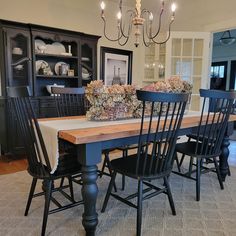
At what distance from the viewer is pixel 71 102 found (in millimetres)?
2709

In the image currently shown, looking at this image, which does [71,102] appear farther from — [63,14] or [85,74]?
[63,14]

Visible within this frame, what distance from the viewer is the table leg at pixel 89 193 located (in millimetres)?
1558

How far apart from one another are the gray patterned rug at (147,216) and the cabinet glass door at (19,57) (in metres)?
1.71

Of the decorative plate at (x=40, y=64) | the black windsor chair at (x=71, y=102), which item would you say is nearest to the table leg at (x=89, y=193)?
the black windsor chair at (x=71, y=102)

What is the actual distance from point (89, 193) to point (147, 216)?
0.68 m

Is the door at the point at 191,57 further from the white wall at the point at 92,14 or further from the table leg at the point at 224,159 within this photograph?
the table leg at the point at 224,159

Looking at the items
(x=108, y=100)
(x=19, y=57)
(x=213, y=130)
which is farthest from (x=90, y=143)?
(x=19, y=57)

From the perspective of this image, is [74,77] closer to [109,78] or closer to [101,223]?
[109,78]

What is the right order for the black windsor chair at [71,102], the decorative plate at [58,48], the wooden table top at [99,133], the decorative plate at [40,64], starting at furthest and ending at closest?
the decorative plate at [58,48] < the decorative plate at [40,64] < the black windsor chair at [71,102] < the wooden table top at [99,133]

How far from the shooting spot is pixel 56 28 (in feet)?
11.9

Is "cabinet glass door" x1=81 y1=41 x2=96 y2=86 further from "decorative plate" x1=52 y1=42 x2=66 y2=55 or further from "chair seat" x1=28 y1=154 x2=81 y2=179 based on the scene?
"chair seat" x1=28 y1=154 x2=81 y2=179

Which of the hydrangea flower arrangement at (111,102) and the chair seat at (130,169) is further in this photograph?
the hydrangea flower arrangement at (111,102)

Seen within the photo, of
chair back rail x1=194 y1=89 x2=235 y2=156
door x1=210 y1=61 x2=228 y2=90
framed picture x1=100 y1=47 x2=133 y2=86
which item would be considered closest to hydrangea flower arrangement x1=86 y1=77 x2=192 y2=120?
chair back rail x1=194 y1=89 x2=235 y2=156

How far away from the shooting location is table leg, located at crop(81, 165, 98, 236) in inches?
61.4
